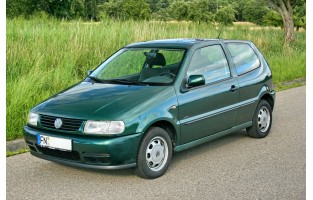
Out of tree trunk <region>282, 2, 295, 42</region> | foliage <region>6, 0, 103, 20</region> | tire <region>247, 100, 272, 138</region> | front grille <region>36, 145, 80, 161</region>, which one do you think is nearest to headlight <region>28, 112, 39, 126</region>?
front grille <region>36, 145, 80, 161</region>

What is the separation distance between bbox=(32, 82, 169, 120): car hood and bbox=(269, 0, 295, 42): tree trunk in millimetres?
21552

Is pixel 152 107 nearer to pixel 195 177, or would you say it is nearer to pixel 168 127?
pixel 168 127

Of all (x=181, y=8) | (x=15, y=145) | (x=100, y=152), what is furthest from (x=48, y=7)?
(x=181, y=8)

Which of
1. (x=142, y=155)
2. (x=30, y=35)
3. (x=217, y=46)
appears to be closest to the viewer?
(x=142, y=155)

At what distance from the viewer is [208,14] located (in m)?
70.1

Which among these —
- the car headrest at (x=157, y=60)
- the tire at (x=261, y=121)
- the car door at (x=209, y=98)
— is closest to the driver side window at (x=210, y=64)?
the car door at (x=209, y=98)

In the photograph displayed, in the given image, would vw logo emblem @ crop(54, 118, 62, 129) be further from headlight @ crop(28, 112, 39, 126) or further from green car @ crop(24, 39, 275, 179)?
headlight @ crop(28, 112, 39, 126)

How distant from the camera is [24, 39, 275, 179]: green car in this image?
4.96m

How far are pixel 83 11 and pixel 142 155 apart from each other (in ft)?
77.8

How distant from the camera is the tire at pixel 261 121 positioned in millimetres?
7191

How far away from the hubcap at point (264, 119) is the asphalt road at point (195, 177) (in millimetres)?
441
